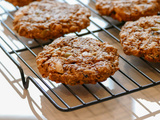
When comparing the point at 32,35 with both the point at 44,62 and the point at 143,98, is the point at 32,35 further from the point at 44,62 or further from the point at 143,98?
the point at 143,98

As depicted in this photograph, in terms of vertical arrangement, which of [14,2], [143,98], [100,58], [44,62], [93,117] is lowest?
[143,98]

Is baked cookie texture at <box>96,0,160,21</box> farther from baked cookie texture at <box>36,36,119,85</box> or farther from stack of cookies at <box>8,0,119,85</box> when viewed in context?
baked cookie texture at <box>36,36,119,85</box>

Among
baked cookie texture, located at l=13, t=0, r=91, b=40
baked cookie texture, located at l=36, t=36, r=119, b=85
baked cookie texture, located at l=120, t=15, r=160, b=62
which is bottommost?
baked cookie texture, located at l=120, t=15, r=160, b=62

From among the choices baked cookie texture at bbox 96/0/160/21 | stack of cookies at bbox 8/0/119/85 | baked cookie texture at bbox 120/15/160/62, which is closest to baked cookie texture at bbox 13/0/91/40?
stack of cookies at bbox 8/0/119/85

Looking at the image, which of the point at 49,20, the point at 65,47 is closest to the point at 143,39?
the point at 65,47

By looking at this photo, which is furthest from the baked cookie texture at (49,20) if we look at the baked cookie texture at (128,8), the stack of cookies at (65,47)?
the baked cookie texture at (128,8)

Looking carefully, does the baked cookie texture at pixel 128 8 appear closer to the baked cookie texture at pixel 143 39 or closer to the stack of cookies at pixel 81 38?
the stack of cookies at pixel 81 38

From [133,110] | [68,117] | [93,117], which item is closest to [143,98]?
[133,110]
